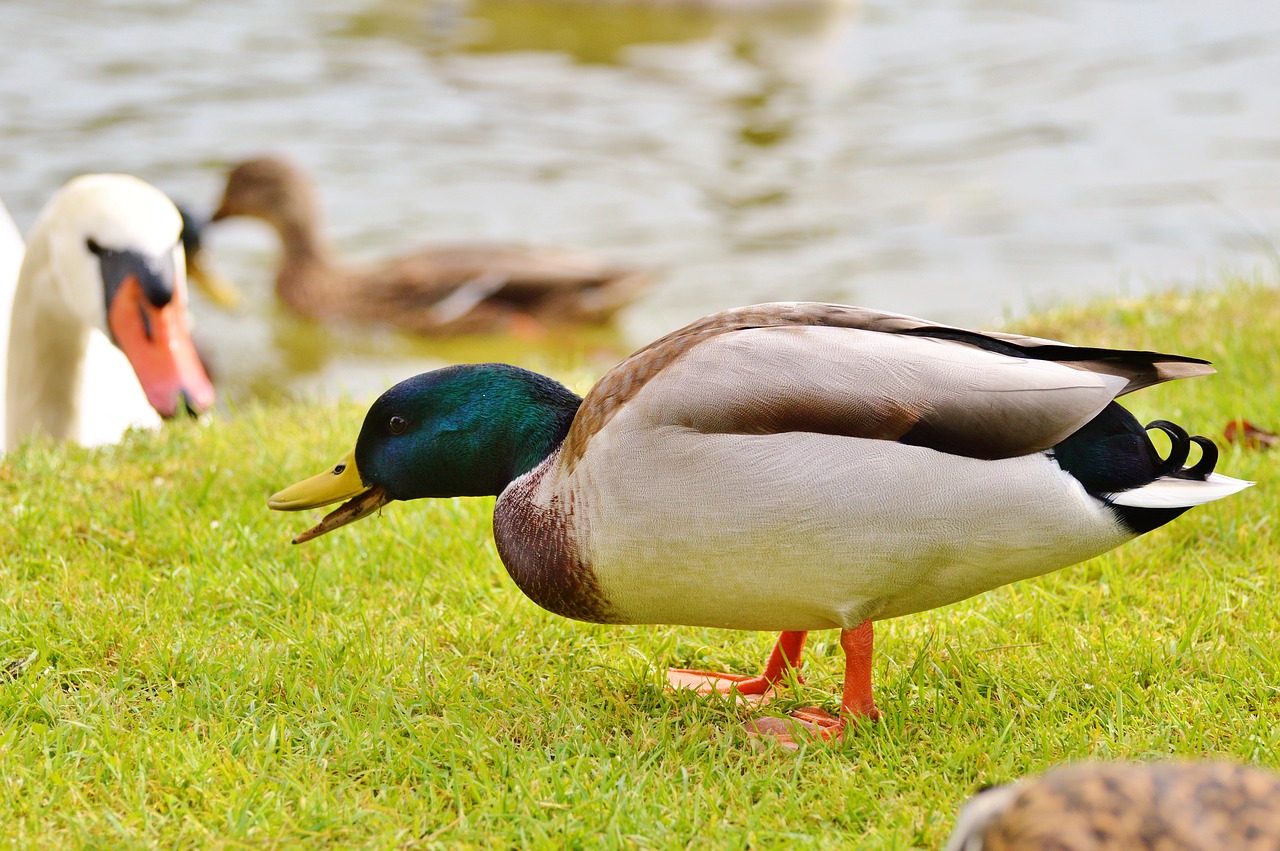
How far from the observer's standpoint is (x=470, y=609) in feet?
11.2

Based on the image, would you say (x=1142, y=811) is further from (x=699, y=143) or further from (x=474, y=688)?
(x=699, y=143)

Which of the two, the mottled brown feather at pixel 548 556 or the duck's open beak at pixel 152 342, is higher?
the mottled brown feather at pixel 548 556

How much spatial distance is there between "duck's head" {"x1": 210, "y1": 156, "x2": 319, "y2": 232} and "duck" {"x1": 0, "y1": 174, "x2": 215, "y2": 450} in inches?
152

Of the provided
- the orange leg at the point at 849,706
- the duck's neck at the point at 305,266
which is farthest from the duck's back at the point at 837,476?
the duck's neck at the point at 305,266

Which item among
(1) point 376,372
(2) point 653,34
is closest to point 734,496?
(1) point 376,372

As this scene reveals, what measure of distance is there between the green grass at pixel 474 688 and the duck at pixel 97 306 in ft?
2.23

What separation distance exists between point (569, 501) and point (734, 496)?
1.12 ft

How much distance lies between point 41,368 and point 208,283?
3.49 m

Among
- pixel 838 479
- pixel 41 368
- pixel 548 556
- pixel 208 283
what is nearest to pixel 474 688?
pixel 548 556

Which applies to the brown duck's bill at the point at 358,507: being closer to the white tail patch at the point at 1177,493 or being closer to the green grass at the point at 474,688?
the green grass at the point at 474,688

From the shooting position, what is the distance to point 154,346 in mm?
4629

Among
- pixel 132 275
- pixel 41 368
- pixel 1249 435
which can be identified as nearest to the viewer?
pixel 1249 435

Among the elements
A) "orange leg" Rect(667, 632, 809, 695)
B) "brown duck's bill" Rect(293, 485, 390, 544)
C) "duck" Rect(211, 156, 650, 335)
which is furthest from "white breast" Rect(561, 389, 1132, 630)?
"duck" Rect(211, 156, 650, 335)

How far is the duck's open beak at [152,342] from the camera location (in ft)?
15.1
